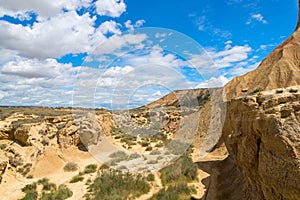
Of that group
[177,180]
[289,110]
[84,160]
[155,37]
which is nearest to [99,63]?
[155,37]

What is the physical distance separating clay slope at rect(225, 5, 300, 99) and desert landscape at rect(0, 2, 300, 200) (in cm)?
20

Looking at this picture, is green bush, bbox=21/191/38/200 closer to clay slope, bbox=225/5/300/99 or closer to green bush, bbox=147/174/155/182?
green bush, bbox=147/174/155/182

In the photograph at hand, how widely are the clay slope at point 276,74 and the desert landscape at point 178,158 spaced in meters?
0.20

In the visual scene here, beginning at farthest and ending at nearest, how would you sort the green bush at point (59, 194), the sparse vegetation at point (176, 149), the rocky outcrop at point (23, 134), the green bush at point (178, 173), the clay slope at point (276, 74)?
the clay slope at point (276, 74) → the sparse vegetation at point (176, 149) → the rocky outcrop at point (23, 134) → the green bush at point (178, 173) → the green bush at point (59, 194)

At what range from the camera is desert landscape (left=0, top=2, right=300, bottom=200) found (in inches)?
139

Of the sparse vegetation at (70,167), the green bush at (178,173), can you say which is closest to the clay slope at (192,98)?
the green bush at (178,173)

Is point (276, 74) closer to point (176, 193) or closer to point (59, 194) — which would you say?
point (176, 193)

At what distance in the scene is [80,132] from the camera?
16.0 m

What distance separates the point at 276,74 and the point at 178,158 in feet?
54.1

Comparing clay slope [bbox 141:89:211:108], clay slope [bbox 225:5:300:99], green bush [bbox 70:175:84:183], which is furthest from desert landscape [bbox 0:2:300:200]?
clay slope [bbox 141:89:211:108]

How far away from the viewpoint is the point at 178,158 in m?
14.2

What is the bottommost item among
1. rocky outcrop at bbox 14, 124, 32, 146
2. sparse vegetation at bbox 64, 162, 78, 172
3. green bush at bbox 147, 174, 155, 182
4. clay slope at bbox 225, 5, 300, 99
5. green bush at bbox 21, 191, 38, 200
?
green bush at bbox 21, 191, 38, 200

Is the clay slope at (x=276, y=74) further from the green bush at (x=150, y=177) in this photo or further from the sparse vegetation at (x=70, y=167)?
the sparse vegetation at (x=70, y=167)

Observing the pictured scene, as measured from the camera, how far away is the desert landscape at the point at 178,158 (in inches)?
139
